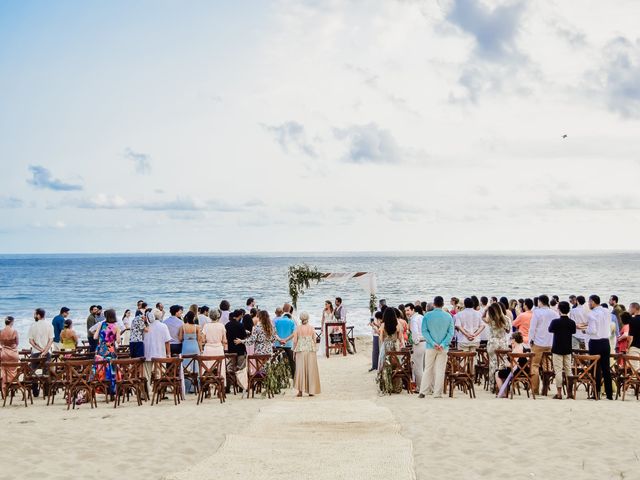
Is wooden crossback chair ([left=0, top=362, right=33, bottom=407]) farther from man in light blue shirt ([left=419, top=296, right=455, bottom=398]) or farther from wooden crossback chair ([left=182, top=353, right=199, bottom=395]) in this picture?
man in light blue shirt ([left=419, top=296, right=455, bottom=398])

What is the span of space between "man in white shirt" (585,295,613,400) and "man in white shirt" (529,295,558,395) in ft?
2.45

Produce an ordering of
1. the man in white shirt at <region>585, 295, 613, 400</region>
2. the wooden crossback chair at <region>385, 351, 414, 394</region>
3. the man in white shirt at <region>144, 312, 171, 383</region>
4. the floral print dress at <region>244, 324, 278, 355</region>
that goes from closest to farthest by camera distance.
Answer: the man in white shirt at <region>585, 295, 613, 400</region>
the man in white shirt at <region>144, 312, 171, 383</region>
the wooden crossback chair at <region>385, 351, 414, 394</region>
the floral print dress at <region>244, 324, 278, 355</region>

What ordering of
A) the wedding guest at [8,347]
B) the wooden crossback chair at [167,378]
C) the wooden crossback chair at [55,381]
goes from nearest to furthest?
the wooden crossback chair at [167,378] → the wooden crossback chair at [55,381] → the wedding guest at [8,347]

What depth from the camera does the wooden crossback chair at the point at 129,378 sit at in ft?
42.9

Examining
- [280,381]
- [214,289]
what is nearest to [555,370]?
[280,381]

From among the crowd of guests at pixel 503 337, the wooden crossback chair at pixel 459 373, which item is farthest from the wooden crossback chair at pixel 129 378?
the wooden crossback chair at pixel 459 373

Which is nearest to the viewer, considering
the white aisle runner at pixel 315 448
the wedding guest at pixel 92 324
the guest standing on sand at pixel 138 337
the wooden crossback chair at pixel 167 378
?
the white aisle runner at pixel 315 448

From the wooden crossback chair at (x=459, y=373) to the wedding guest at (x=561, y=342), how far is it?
1.56 m

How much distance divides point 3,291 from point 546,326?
2967 inches

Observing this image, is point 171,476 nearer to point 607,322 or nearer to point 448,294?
point 607,322

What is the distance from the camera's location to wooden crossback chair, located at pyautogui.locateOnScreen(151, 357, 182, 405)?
13.2 metres

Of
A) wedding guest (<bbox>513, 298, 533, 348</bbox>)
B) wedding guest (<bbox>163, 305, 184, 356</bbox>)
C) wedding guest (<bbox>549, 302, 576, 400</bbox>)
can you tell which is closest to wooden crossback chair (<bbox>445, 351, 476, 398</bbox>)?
wedding guest (<bbox>549, 302, 576, 400</bbox>)

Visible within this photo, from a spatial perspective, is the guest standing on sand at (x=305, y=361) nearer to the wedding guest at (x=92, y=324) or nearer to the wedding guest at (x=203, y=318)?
Answer: the wedding guest at (x=203, y=318)

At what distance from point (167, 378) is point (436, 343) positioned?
515 centimetres
